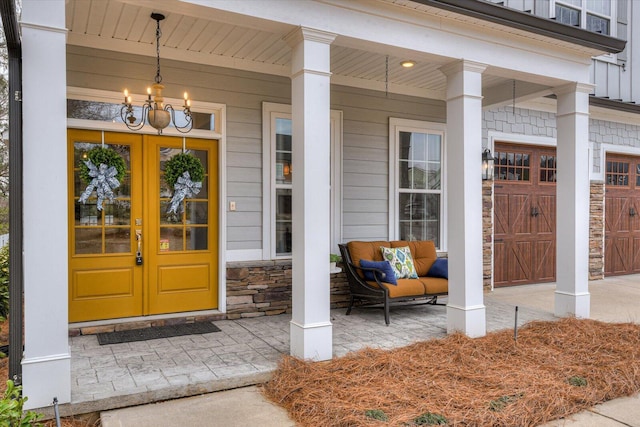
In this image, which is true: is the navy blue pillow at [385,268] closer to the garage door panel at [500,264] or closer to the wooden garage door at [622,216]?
the garage door panel at [500,264]

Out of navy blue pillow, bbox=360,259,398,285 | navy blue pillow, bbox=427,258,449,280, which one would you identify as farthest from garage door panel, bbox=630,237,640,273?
navy blue pillow, bbox=360,259,398,285

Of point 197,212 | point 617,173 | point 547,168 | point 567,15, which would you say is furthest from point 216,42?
point 617,173

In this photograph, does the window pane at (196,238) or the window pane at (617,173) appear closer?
the window pane at (196,238)

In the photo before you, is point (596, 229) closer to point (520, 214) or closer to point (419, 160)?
point (520, 214)

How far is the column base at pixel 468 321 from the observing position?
4457 millimetres

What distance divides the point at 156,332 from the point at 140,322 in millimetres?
260

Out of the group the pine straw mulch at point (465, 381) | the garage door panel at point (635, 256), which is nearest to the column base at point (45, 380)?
Answer: the pine straw mulch at point (465, 381)

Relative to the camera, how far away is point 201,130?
5.09 meters

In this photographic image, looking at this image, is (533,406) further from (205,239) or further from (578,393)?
(205,239)

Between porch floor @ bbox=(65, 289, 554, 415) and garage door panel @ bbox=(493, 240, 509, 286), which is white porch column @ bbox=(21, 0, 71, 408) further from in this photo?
garage door panel @ bbox=(493, 240, 509, 286)

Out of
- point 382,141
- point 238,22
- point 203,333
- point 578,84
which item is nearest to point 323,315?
point 203,333

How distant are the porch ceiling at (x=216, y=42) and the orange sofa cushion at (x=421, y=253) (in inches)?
81.8

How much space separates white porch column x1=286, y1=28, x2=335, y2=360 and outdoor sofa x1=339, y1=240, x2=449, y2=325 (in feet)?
4.51

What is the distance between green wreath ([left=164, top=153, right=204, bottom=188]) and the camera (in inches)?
188
